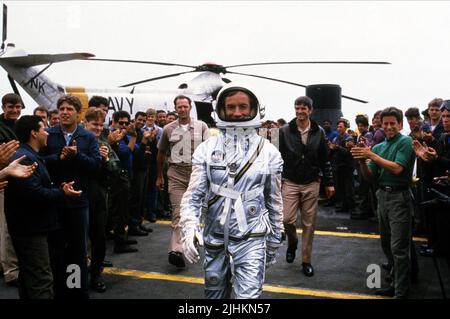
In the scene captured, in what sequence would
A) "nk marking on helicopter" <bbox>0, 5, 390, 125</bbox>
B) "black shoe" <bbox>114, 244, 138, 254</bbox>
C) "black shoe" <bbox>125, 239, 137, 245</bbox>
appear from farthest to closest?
"nk marking on helicopter" <bbox>0, 5, 390, 125</bbox> < "black shoe" <bbox>125, 239, 137, 245</bbox> < "black shoe" <bbox>114, 244, 138, 254</bbox>

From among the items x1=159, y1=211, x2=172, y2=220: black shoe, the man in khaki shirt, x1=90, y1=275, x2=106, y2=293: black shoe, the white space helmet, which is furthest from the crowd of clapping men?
x1=159, y1=211, x2=172, y2=220: black shoe

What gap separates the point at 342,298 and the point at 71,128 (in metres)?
3.11

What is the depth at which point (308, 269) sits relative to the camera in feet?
16.4

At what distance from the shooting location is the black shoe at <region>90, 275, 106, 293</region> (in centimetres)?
446

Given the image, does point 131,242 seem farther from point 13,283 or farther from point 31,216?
point 31,216

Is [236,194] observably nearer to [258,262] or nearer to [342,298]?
[258,262]

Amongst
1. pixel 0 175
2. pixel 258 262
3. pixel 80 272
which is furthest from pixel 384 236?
pixel 0 175

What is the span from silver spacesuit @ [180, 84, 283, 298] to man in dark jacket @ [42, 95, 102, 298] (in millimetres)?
1414

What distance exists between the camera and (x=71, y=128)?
4004 millimetres

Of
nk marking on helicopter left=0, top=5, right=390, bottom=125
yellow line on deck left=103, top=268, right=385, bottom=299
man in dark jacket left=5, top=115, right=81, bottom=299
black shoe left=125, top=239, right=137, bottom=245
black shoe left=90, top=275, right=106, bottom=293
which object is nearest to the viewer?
man in dark jacket left=5, top=115, right=81, bottom=299

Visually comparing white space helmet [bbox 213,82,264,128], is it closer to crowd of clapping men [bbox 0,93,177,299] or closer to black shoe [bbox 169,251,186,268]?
crowd of clapping men [bbox 0,93,177,299]

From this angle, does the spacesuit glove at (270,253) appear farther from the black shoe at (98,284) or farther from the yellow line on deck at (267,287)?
the black shoe at (98,284)

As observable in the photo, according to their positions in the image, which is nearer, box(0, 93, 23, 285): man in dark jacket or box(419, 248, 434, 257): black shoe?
box(0, 93, 23, 285): man in dark jacket

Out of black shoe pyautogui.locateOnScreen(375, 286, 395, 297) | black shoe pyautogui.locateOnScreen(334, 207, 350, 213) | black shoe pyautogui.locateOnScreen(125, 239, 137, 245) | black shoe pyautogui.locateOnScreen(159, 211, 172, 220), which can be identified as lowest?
black shoe pyautogui.locateOnScreen(159, 211, 172, 220)
